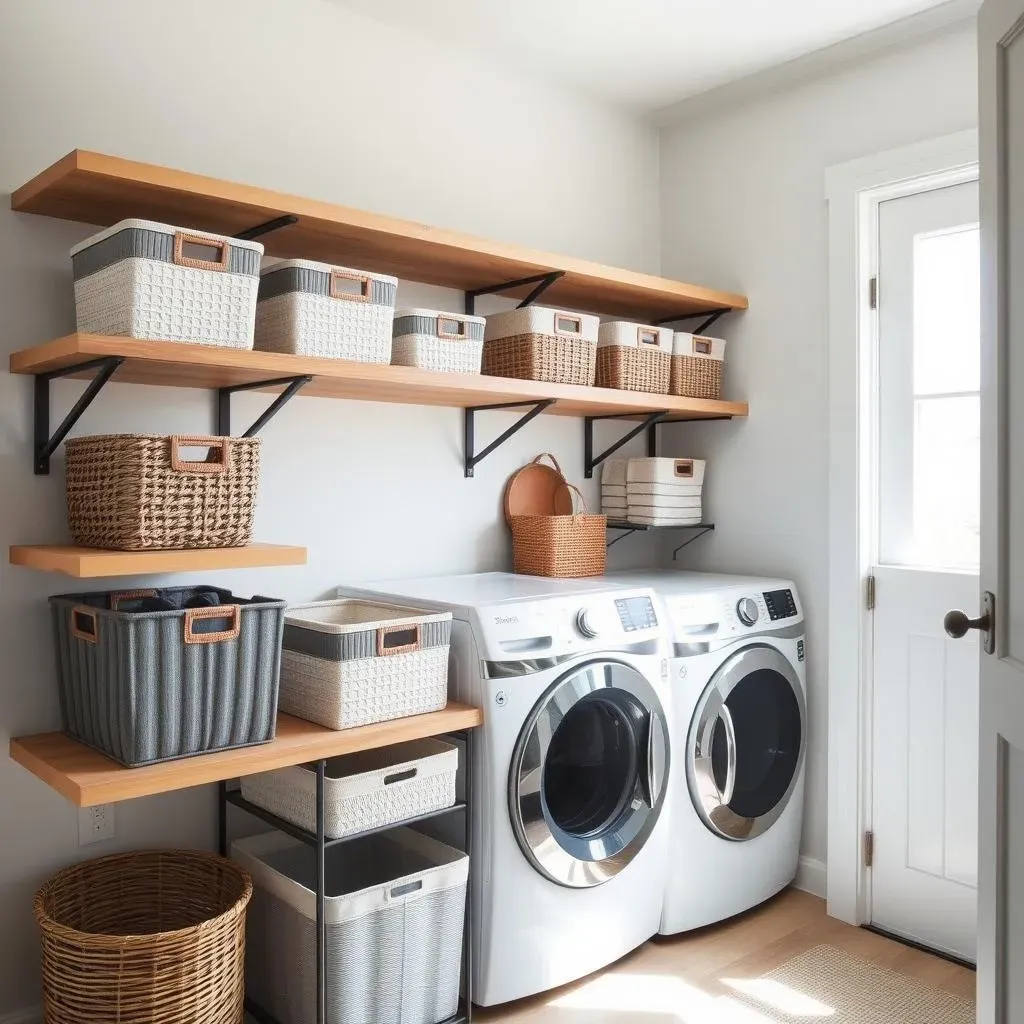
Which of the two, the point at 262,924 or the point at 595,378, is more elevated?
the point at 595,378

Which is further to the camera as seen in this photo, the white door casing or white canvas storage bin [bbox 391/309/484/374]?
white canvas storage bin [bbox 391/309/484/374]

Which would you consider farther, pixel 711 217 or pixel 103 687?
pixel 711 217

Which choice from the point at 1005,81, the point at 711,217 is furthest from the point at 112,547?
the point at 711,217

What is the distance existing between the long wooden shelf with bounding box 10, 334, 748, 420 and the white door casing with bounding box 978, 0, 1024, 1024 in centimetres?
119

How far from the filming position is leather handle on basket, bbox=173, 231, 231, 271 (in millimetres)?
1862

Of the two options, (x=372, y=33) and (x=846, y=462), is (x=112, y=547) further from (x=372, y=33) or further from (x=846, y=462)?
(x=846, y=462)

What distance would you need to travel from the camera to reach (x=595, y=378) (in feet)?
9.48

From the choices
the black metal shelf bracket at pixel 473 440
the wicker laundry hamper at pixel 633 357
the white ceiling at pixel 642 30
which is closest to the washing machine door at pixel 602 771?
the black metal shelf bracket at pixel 473 440

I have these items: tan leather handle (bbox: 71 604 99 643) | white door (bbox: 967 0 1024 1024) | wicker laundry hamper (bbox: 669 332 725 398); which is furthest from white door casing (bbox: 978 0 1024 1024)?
tan leather handle (bbox: 71 604 99 643)

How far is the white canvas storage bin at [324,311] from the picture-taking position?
2.10m

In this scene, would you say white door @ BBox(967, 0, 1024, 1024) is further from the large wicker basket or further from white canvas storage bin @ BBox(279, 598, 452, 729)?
the large wicker basket

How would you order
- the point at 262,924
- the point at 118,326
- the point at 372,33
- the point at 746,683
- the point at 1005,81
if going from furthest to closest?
1. the point at 746,683
2. the point at 372,33
3. the point at 262,924
4. the point at 118,326
5. the point at 1005,81

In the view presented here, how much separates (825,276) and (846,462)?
55 cm

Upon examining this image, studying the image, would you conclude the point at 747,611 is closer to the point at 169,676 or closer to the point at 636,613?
the point at 636,613
